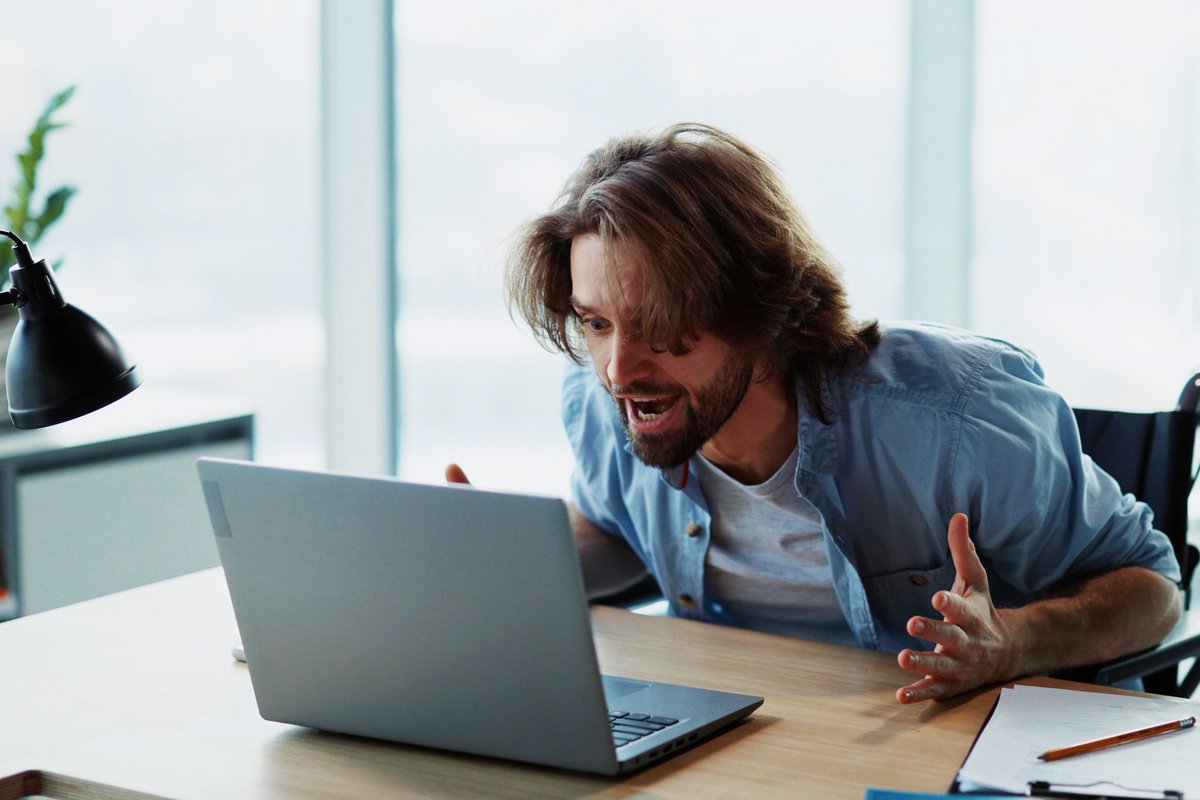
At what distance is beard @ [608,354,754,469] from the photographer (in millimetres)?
1451

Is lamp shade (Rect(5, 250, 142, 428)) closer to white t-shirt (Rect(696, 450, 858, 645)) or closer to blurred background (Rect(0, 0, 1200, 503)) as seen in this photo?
white t-shirt (Rect(696, 450, 858, 645))

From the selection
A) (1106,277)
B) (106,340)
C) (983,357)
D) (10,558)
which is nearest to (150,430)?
(10,558)

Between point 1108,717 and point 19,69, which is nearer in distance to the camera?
point 1108,717

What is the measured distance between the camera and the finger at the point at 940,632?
1.12 m

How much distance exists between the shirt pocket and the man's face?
0.26 metres

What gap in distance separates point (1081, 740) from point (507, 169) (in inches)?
99.0

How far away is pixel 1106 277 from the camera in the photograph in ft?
8.71

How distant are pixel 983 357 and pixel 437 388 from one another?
7.19ft

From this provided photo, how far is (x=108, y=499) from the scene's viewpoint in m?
2.58

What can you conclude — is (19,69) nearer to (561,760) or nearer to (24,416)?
(24,416)

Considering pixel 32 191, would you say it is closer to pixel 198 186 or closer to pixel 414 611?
pixel 198 186

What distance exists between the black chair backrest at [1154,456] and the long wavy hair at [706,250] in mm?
329

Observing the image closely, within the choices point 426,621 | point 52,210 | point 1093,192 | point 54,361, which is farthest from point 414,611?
point 1093,192

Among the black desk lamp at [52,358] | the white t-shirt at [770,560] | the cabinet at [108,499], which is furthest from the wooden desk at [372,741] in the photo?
the cabinet at [108,499]
